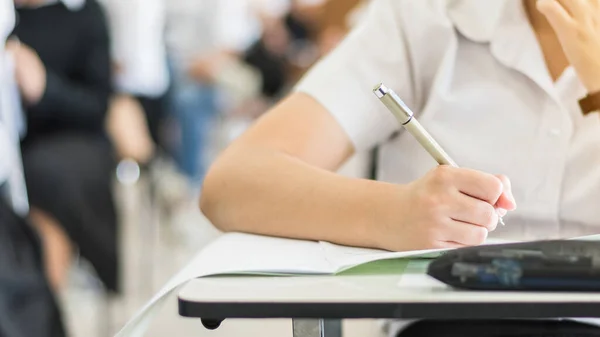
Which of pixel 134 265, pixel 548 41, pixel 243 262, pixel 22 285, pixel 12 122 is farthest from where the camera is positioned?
pixel 134 265

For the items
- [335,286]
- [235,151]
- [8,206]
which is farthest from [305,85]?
[8,206]

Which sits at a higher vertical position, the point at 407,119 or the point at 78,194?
the point at 407,119

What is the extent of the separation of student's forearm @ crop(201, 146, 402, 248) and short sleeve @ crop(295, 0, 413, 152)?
11 cm

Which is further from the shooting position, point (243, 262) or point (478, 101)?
point (478, 101)

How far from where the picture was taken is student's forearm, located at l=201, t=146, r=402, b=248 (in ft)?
2.44

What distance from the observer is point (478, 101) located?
0.93 metres

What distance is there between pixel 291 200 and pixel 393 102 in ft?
0.49

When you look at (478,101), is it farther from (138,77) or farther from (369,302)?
(138,77)

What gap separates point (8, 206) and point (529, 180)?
112cm

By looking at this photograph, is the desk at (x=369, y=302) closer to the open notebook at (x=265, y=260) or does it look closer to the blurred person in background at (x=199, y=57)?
the open notebook at (x=265, y=260)

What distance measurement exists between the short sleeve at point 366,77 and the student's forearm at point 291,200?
0.11 metres

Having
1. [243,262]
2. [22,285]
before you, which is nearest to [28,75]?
[22,285]

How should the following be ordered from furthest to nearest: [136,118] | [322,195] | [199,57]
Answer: [199,57] < [136,118] < [322,195]

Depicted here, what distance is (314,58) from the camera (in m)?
5.00
